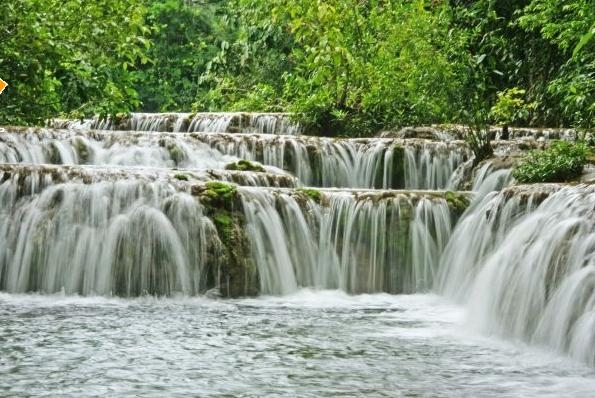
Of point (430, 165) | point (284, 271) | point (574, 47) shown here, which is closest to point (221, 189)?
point (284, 271)

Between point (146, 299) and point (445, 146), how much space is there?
7344 millimetres

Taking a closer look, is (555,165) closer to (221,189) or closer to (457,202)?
(457,202)

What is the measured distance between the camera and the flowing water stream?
655 centimetres

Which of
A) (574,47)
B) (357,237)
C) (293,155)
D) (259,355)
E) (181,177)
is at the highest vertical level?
(574,47)

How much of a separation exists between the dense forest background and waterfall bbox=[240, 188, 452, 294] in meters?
2.97

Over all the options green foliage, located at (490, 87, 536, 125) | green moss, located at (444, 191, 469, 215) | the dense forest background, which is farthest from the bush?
green foliage, located at (490, 87, 536, 125)

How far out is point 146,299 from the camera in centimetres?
1080

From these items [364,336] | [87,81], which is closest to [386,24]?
[87,81]

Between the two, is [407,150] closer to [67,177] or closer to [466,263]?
[466,263]

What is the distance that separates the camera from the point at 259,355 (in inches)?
281

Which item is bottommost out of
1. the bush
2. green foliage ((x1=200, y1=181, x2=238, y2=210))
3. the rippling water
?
the rippling water

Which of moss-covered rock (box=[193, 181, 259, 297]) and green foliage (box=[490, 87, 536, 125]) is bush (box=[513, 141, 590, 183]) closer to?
moss-covered rock (box=[193, 181, 259, 297])

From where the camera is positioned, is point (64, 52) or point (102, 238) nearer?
point (102, 238)

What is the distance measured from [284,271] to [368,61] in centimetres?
960
